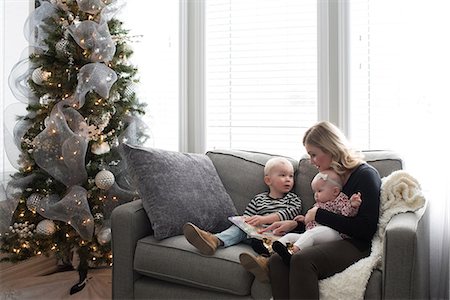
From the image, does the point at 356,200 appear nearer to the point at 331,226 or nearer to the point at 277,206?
the point at 331,226

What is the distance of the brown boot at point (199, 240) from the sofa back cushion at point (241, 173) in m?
0.59

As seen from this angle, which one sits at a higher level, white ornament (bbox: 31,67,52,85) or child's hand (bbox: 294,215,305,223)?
white ornament (bbox: 31,67,52,85)

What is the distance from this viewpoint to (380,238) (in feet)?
→ 8.77

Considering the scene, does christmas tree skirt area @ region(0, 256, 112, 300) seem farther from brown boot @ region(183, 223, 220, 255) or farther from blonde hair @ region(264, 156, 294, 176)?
blonde hair @ region(264, 156, 294, 176)

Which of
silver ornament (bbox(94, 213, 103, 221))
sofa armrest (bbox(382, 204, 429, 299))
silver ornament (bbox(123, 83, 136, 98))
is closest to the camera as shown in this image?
sofa armrest (bbox(382, 204, 429, 299))

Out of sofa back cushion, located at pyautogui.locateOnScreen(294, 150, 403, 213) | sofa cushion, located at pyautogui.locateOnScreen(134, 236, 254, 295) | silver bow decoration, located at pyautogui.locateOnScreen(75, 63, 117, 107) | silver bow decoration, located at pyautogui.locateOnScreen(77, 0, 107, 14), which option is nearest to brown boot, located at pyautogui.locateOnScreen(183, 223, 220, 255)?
sofa cushion, located at pyautogui.locateOnScreen(134, 236, 254, 295)

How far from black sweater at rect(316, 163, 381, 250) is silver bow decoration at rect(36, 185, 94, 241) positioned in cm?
137

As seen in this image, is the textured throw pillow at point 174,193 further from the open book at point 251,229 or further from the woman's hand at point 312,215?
the woman's hand at point 312,215

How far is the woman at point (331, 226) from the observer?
2453 mm

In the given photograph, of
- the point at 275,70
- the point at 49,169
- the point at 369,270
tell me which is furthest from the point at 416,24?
the point at 49,169

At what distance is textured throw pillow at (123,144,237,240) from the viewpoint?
115 inches

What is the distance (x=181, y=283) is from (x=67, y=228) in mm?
964

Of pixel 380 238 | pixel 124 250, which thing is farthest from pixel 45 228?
pixel 380 238

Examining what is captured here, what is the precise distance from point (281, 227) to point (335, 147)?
49 centimetres
